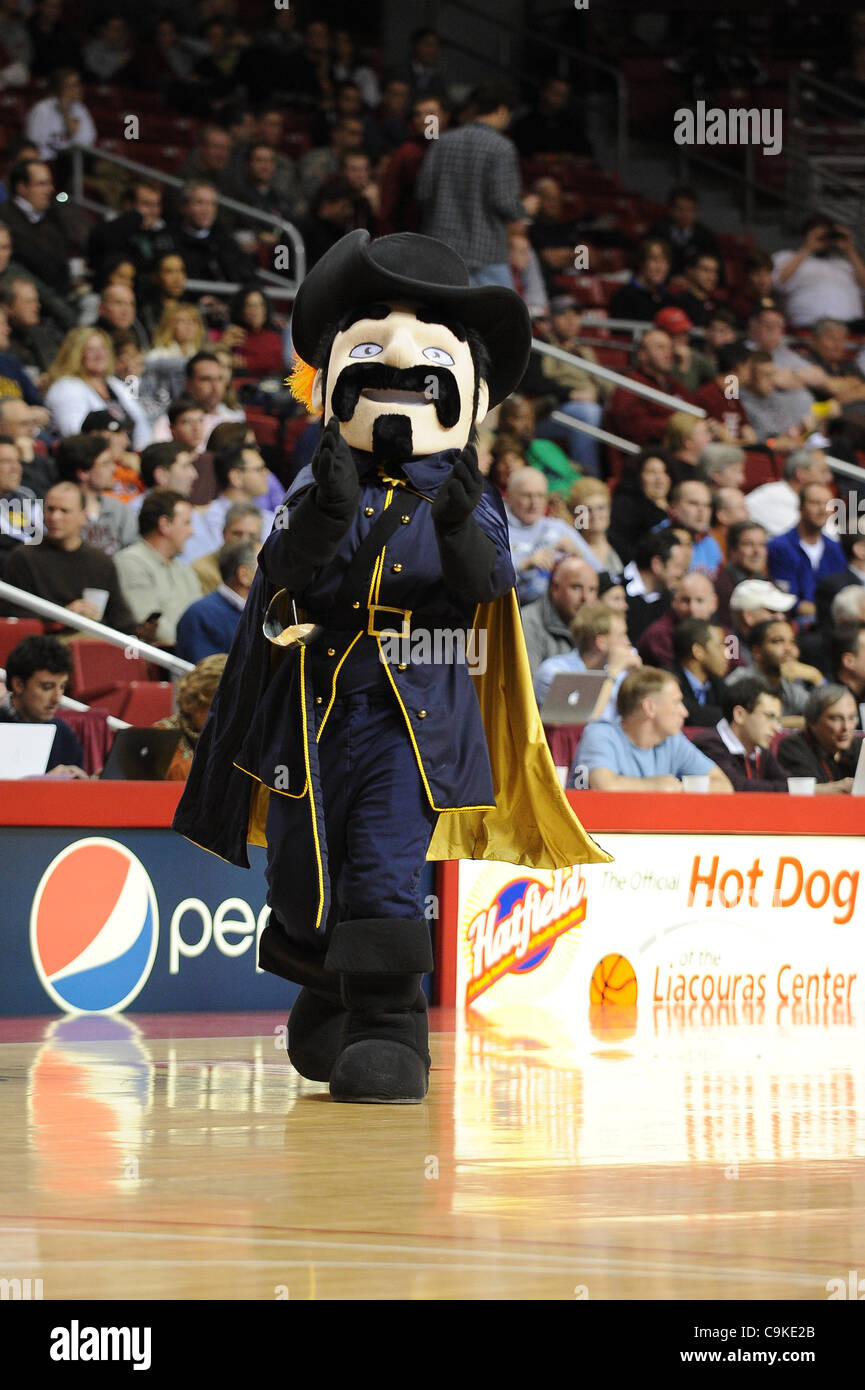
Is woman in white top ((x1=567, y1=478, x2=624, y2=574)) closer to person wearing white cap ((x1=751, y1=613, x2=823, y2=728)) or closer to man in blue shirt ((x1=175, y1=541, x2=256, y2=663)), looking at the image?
person wearing white cap ((x1=751, y1=613, x2=823, y2=728))

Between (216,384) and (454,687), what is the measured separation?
5778 millimetres

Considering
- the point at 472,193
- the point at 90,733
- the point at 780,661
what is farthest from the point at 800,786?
the point at 472,193

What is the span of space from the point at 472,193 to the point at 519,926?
5578mm

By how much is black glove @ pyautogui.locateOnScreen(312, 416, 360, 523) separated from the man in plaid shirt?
278 inches

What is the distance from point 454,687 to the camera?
4914 millimetres

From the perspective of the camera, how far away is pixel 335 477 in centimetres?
455

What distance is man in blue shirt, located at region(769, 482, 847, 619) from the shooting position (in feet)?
37.1

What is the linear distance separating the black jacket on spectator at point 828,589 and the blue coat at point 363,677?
6.29 meters

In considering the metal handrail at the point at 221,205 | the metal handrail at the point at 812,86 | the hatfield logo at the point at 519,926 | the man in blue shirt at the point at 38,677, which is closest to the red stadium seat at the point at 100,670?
the man in blue shirt at the point at 38,677

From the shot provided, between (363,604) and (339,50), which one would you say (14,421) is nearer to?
(363,604)

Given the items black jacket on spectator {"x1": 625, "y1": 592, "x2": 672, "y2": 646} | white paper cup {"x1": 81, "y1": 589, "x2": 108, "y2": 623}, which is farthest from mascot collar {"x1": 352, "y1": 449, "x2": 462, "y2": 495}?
black jacket on spectator {"x1": 625, "y1": 592, "x2": 672, "y2": 646}

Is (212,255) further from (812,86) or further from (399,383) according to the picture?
(812,86)

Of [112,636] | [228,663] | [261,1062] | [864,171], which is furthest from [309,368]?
[864,171]

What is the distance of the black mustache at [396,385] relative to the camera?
16.3 ft
